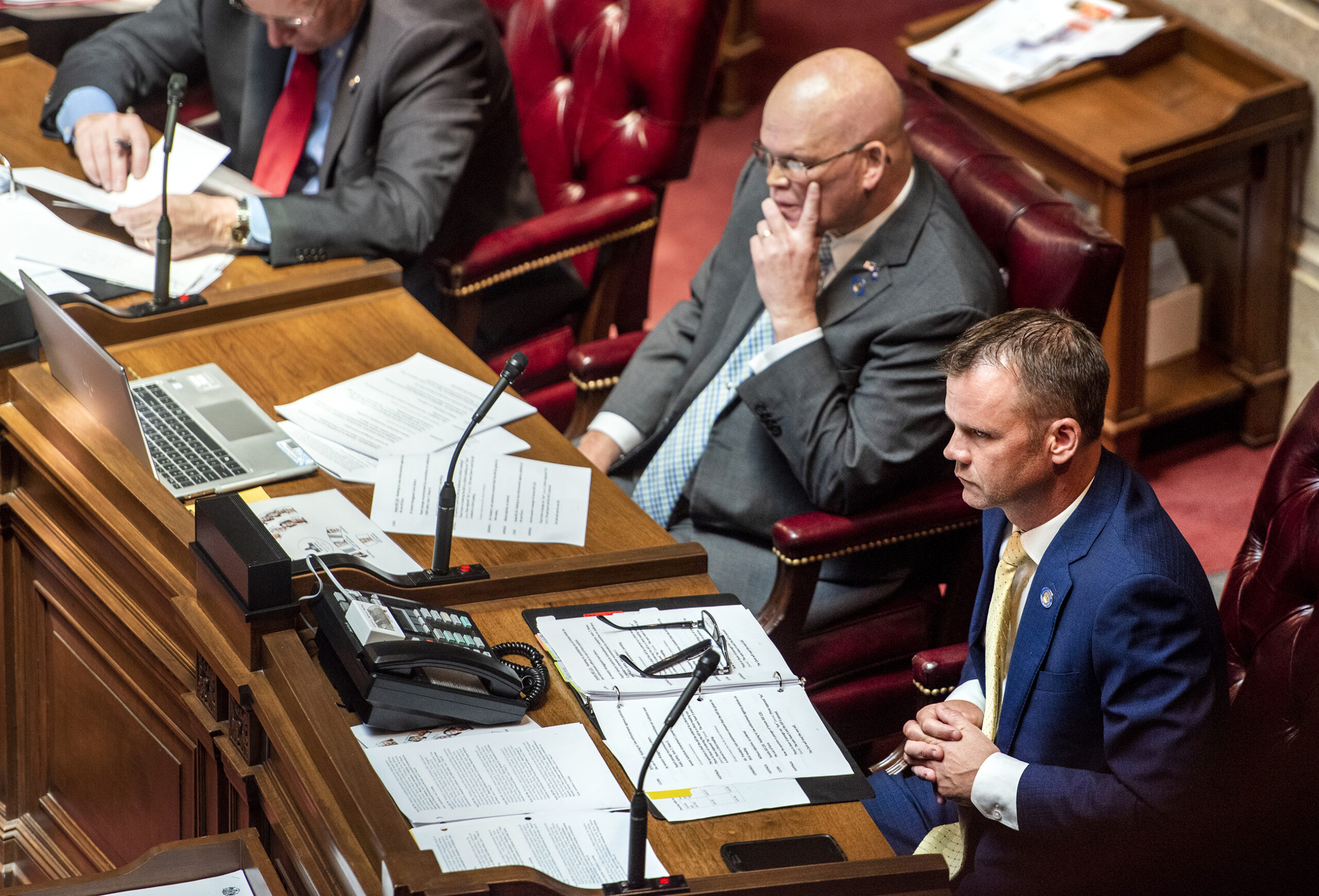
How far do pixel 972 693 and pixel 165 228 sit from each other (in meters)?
1.51

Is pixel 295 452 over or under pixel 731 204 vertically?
over

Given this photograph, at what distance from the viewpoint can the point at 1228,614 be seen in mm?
2070

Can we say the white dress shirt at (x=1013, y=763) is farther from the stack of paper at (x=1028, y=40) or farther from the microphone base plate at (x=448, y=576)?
the stack of paper at (x=1028, y=40)

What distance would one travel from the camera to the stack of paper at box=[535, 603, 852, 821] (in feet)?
5.48

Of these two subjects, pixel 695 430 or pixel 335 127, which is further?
pixel 335 127

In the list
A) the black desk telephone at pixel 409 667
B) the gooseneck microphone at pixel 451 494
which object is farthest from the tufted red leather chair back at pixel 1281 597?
the gooseneck microphone at pixel 451 494

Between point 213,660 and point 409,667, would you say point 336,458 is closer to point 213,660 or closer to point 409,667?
point 213,660

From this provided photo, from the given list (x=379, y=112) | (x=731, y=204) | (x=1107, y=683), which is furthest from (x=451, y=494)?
(x=731, y=204)

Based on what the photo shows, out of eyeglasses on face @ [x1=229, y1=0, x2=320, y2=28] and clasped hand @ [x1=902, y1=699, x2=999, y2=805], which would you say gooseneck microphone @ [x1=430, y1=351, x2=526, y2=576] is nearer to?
clasped hand @ [x1=902, y1=699, x2=999, y2=805]

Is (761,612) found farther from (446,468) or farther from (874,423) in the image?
(446,468)

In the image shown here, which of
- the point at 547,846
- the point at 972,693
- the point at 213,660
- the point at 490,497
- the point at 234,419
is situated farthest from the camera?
the point at 234,419

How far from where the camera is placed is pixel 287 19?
2.89 m

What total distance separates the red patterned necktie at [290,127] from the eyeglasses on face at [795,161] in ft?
3.55

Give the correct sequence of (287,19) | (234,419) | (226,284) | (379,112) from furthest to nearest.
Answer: (379,112)
(287,19)
(226,284)
(234,419)
